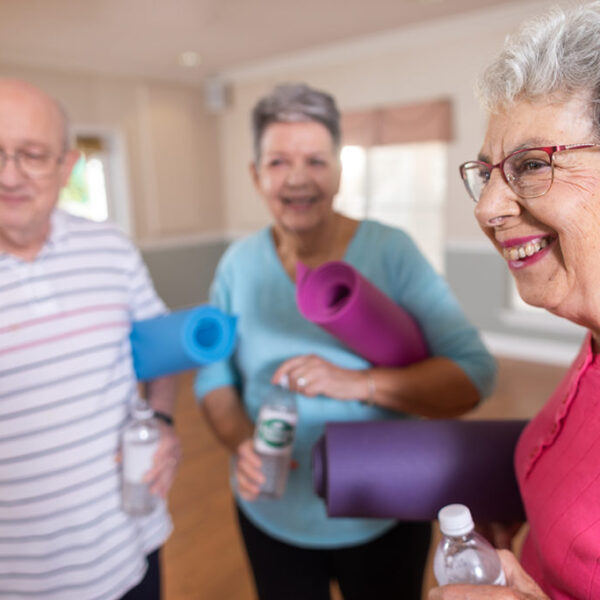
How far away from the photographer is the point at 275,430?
3.49 feet

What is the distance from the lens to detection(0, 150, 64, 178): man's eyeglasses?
3.40 feet

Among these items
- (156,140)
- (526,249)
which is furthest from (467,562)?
(156,140)

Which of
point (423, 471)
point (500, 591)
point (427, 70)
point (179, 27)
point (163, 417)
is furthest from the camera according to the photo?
point (427, 70)

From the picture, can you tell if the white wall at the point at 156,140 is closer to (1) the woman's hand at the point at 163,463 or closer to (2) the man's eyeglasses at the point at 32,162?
(2) the man's eyeglasses at the point at 32,162

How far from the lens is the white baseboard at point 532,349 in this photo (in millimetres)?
4668

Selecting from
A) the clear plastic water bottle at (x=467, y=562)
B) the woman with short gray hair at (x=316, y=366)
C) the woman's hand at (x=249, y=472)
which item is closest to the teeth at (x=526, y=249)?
the clear plastic water bottle at (x=467, y=562)

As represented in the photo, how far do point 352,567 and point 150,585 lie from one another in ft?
1.59

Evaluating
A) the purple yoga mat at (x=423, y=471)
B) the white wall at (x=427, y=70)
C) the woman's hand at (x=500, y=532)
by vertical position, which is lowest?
the woman's hand at (x=500, y=532)

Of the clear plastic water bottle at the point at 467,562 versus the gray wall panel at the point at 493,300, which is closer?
the clear plastic water bottle at the point at 467,562

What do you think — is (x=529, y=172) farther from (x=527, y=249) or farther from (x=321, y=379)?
(x=321, y=379)

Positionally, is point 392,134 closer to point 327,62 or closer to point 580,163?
point 327,62

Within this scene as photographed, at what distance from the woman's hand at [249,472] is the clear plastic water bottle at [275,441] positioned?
2cm

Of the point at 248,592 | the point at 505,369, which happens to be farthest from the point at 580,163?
the point at 505,369

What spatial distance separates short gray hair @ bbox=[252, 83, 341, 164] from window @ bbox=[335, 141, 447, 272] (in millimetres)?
3947
